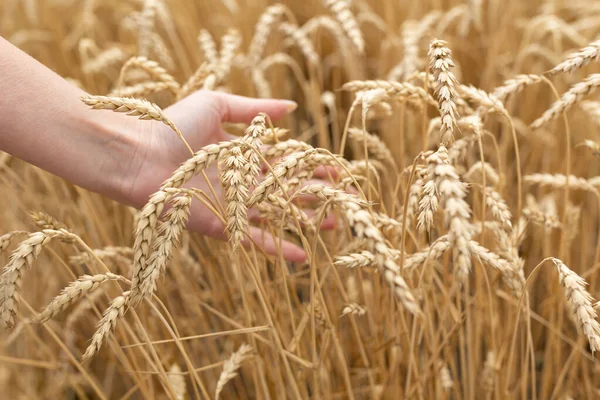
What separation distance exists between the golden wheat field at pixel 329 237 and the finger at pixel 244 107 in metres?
0.07

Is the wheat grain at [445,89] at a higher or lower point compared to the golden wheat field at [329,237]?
higher

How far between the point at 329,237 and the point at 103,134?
55 cm

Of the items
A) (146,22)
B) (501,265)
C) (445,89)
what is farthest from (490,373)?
(146,22)

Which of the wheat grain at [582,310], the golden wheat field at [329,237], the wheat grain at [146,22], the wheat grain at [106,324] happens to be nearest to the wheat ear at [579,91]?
the golden wheat field at [329,237]

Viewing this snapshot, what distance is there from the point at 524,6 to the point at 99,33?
1470mm

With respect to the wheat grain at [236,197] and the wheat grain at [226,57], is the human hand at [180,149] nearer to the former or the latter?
the wheat grain at [226,57]

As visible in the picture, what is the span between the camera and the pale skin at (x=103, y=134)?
35.0 inches

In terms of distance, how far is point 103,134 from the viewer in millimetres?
968

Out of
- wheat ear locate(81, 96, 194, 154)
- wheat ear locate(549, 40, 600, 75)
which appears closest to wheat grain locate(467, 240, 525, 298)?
wheat ear locate(549, 40, 600, 75)

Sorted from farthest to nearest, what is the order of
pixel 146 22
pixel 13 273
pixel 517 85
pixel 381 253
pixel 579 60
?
pixel 146 22 < pixel 517 85 < pixel 579 60 < pixel 13 273 < pixel 381 253

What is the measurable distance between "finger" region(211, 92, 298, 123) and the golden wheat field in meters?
0.07

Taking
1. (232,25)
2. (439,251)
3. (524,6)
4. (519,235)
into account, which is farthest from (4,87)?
(524,6)

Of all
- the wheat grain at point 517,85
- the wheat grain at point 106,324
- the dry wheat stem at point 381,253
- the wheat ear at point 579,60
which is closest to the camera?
the dry wheat stem at point 381,253

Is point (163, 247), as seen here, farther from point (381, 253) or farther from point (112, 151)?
point (112, 151)
